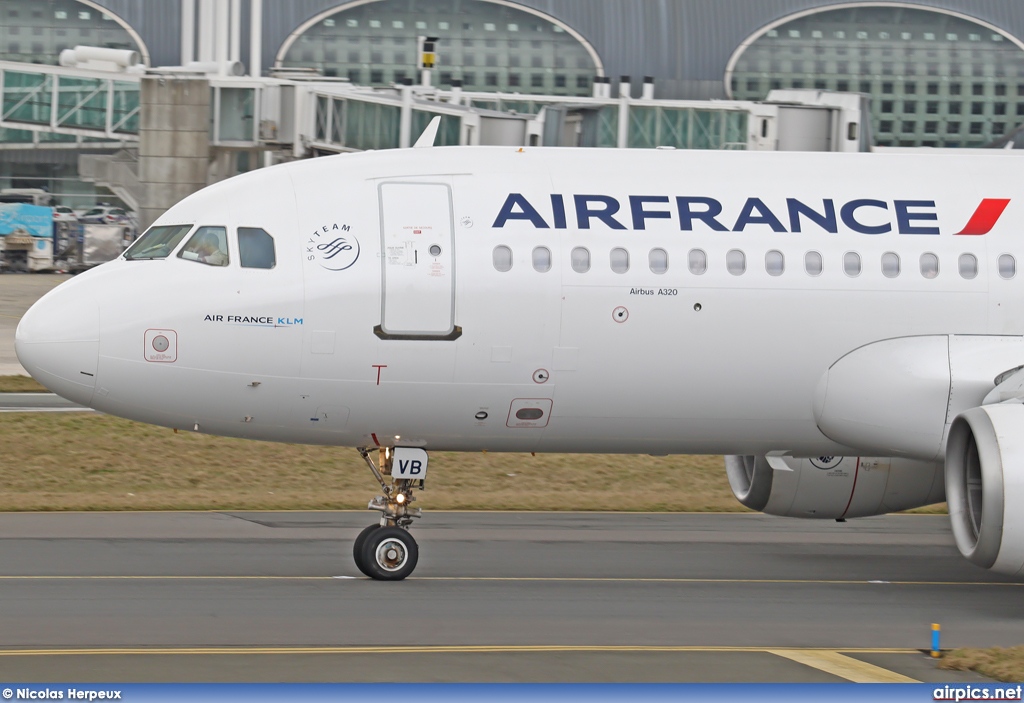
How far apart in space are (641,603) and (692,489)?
32.1ft

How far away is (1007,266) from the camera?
57.3 ft

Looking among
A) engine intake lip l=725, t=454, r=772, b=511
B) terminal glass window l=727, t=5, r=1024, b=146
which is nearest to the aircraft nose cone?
engine intake lip l=725, t=454, r=772, b=511

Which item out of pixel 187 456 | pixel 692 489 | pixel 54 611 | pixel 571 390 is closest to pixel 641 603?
pixel 571 390

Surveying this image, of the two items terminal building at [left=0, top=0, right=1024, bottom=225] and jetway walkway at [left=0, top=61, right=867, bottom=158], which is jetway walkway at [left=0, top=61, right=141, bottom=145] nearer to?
jetway walkway at [left=0, top=61, right=867, bottom=158]

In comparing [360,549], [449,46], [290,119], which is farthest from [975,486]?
[449,46]

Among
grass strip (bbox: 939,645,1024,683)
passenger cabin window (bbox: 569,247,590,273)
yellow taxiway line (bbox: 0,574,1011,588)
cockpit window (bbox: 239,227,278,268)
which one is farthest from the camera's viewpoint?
yellow taxiway line (bbox: 0,574,1011,588)

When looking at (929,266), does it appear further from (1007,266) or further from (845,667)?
(845,667)

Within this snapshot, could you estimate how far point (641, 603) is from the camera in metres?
16.6

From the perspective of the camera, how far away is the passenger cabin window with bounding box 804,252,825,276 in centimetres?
1702

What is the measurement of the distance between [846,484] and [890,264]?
3583 millimetres

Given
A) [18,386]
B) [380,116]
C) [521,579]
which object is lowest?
[18,386]

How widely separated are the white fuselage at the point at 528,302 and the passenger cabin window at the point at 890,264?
0.07m

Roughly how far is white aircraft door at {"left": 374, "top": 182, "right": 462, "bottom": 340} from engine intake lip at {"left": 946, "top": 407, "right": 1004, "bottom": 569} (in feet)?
18.2

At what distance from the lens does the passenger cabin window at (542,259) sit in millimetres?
16578
